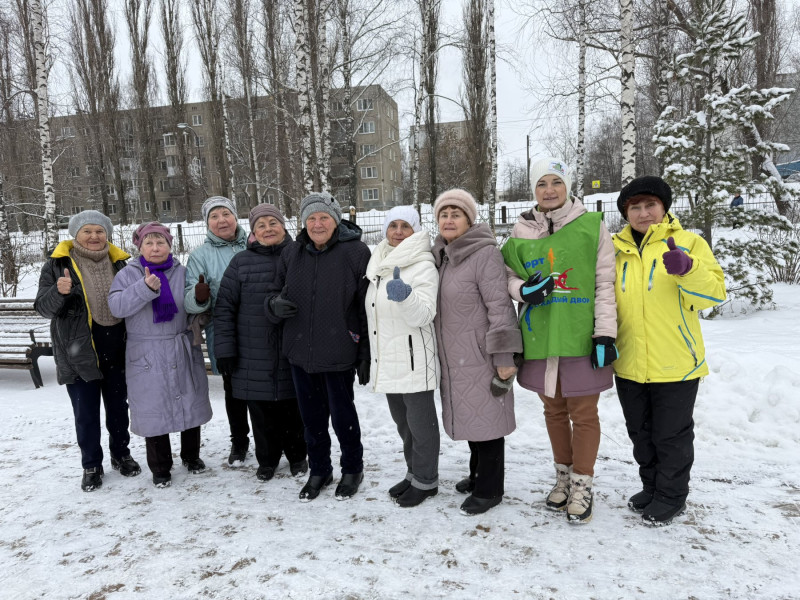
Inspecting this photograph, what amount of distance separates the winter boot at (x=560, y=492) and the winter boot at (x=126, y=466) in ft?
9.84

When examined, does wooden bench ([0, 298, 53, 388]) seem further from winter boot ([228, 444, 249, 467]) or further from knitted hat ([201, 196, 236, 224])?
knitted hat ([201, 196, 236, 224])

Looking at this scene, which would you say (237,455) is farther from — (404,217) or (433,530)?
(404,217)

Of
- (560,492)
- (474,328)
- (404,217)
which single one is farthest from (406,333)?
(560,492)

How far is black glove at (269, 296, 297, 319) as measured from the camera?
9.90 feet

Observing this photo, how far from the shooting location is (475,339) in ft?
9.01

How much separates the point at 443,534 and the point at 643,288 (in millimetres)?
1738

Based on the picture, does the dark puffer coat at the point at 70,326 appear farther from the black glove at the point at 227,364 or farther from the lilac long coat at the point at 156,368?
the black glove at the point at 227,364

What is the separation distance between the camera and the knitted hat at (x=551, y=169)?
2660mm

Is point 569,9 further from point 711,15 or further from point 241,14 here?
point 241,14

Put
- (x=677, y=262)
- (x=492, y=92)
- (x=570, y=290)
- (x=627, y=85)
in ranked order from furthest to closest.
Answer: (x=492, y=92)
(x=627, y=85)
(x=570, y=290)
(x=677, y=262)

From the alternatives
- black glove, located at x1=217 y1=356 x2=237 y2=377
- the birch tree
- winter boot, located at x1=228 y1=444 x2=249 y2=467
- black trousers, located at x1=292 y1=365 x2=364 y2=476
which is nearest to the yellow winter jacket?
black trousers, located at x1=292 y1=365 x2=364 y2=476

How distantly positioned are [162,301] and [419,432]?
6.55 ft

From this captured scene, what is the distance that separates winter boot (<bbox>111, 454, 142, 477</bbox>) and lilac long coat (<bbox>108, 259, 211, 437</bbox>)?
484 mm

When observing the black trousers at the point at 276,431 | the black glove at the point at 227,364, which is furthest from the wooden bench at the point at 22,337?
the black trousers at the point at 276,431
